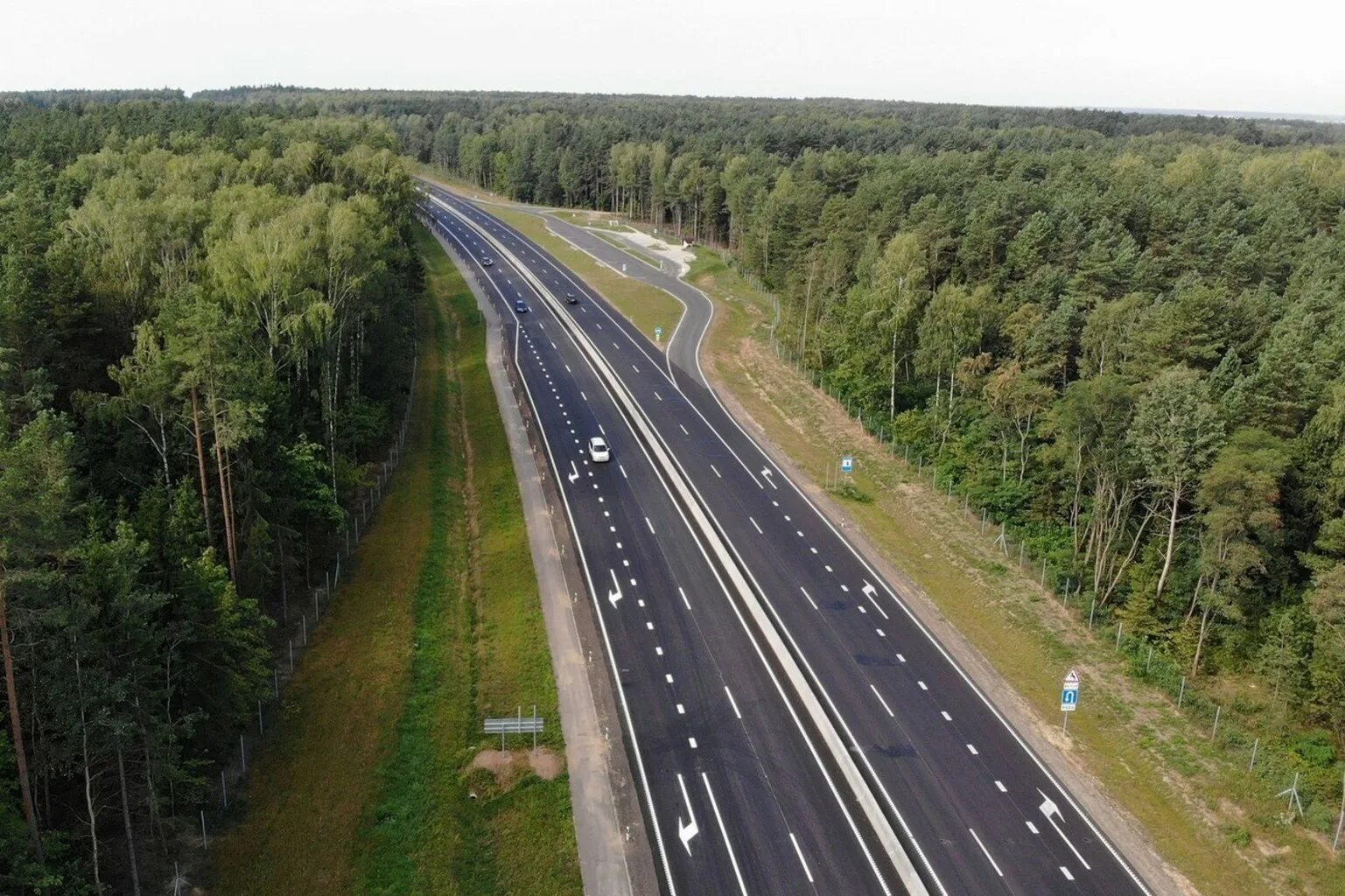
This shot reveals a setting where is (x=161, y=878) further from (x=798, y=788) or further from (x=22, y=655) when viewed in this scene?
(x=798, y=788)

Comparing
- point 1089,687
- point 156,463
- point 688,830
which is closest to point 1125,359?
point 1089,687

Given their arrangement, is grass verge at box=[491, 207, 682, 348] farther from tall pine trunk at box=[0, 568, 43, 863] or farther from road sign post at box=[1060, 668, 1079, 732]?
tall pine trunk at box=[0, 568, 43, 863]

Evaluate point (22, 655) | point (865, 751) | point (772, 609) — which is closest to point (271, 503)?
point (22, 655)

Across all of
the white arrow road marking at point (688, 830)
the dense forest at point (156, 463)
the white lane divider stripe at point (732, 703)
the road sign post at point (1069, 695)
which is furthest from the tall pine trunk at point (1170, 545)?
the dense forest at point (156, 463)

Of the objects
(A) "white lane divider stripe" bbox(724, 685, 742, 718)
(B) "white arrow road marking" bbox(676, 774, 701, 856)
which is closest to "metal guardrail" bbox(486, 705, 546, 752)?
(B) "white arrow road marking" bbox(676, 774, 701, 856)

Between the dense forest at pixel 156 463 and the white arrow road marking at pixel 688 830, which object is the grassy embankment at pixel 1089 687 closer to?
the white arrow road marking at pixel 688 830

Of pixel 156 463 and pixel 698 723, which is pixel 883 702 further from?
pixel 156 463

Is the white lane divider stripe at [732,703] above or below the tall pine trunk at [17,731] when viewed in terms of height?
below

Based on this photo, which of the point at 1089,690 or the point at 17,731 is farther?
the point at 1089,690
